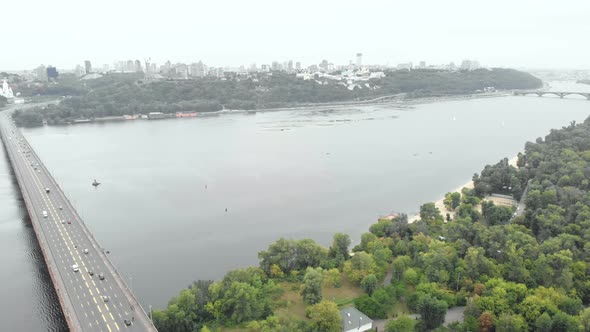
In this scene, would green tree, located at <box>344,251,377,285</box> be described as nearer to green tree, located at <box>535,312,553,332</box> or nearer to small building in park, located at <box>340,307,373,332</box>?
small building in park, located at <box>340,307,373,332</box>

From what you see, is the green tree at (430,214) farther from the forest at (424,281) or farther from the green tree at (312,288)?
the green tree at (312,288)

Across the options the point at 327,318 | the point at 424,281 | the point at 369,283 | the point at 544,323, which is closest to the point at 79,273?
the point at 327,318

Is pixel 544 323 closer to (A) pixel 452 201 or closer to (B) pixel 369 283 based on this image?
(B) pixel 369 283

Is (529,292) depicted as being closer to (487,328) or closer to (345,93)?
(487,328)

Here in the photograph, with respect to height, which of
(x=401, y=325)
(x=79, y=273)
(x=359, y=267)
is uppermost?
(x=79, y=273)

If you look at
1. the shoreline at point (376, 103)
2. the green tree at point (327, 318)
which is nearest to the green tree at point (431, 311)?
the green tree at point (327, 318)

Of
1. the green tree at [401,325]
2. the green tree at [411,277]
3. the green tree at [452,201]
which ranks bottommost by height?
the green tree at [401,325]
